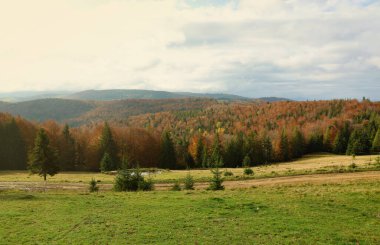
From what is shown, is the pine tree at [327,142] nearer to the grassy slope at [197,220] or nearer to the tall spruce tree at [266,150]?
the tall spruce tree at [266,150]

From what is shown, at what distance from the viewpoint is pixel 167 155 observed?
3866 inches

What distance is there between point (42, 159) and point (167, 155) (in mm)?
52065

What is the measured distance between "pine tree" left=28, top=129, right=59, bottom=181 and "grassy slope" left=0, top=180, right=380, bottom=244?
24661 millimetres

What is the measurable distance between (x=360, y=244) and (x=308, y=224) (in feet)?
10.8

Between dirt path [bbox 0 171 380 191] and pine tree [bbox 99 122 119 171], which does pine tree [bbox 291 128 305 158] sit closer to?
pine tree [bbox 99 122 119 171]

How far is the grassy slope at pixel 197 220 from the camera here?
1518cm

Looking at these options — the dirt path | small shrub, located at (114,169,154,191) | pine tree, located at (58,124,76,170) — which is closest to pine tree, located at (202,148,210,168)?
pine tree, located at (58,124,76,170)

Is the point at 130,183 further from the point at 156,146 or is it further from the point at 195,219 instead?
the point at 156,146

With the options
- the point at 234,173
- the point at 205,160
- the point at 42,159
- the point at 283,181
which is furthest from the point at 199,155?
the point at 283,181

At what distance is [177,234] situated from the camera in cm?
1581

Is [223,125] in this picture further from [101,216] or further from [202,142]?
[101,216]

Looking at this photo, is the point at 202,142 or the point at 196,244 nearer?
the point at 196,244

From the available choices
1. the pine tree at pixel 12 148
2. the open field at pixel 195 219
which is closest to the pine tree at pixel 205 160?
the pine tree at pixel 12 148

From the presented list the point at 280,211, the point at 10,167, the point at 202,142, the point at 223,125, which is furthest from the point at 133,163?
the point at 223,125
